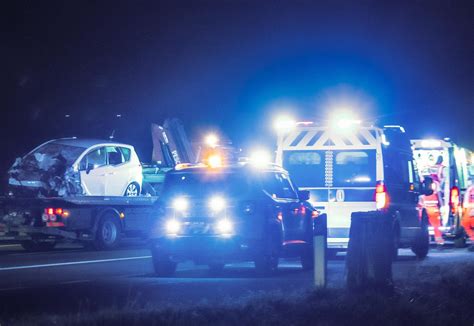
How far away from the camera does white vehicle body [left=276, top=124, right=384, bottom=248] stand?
67.4 feet

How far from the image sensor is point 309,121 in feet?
70.3

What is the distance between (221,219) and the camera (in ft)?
57.5

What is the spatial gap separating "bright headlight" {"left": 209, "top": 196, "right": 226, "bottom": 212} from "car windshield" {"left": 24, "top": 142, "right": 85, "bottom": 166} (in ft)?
31.2

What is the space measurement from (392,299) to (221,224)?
17.9 feet

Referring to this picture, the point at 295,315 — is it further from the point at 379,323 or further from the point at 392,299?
the point at 392,299

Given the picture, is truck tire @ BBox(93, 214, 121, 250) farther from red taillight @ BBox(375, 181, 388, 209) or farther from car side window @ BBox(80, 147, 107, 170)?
red taillight @ BBox(375, 181, 388, 209)

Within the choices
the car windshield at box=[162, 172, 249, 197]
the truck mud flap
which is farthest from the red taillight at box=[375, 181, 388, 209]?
the truck mud flap

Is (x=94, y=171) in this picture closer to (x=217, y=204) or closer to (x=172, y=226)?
(x=172, y=226)

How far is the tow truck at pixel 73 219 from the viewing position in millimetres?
25906

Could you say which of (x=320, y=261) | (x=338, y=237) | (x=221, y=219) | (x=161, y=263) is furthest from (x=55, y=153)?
(x=320, y=261)

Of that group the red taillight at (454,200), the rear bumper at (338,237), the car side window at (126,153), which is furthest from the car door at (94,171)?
the red taillight at (454,200)

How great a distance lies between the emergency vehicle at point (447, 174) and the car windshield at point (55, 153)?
28.8 feet

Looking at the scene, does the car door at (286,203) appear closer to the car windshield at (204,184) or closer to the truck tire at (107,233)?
the car windshield at (204,184)

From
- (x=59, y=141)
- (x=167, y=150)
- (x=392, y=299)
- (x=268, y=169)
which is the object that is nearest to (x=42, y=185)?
(x=59, y=141)
